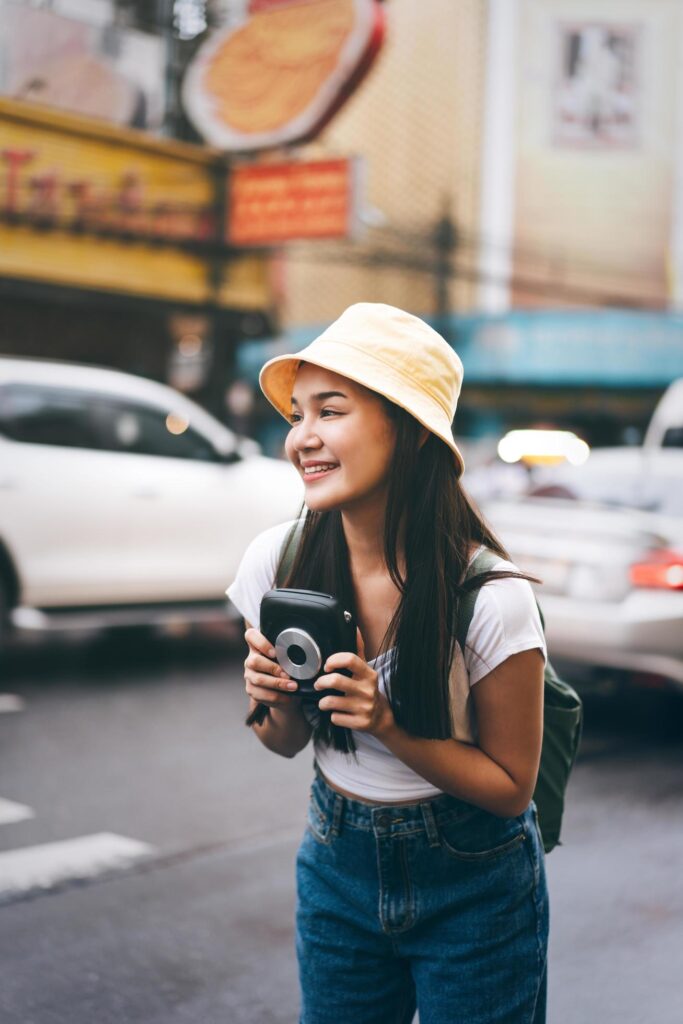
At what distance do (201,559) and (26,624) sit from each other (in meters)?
1.48

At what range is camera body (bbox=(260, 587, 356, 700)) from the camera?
5.76 feet

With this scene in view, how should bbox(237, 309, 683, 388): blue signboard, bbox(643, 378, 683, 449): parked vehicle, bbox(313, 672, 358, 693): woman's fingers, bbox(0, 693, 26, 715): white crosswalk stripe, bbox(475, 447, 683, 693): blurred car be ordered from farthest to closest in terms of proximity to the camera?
bbox(237, 309, 683, 388): blue signboard < bbox(643, 378, 683, 449): parked vehicle < bbox(0, 693, 26, 715): white crosswalk stripe < bbox(475, 447, 683, 693): blurred car < bbox(313, 672, 358, 693): woman's fingers

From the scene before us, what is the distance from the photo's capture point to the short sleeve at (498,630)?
1.86 metres

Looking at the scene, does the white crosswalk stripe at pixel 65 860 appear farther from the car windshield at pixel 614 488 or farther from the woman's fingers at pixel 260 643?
the car windshield at pixel 614 488

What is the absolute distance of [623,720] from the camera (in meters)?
7.19

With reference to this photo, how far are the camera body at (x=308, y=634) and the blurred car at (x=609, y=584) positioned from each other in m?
4.68

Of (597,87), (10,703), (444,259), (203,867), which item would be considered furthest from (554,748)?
(597,87)

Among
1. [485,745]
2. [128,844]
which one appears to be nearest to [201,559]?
[128,844]

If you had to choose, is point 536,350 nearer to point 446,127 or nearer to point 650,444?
point 446,127

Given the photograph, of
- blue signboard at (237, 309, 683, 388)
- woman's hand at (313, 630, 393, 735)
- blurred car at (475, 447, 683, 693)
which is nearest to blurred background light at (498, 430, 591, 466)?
blue signboard at (237, 309, 683, 388)

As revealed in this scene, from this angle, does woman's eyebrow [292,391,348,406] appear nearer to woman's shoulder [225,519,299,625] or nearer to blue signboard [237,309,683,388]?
woman's shoulder [225,519,299,625]

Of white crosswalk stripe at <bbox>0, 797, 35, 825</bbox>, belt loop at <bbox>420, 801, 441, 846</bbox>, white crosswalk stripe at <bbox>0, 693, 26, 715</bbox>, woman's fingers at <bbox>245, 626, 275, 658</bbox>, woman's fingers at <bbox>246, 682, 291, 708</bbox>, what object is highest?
woman's fingers at <bbox>245, 626, 275, 658</bbox>

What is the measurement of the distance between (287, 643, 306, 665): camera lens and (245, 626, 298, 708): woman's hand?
0.03 metres

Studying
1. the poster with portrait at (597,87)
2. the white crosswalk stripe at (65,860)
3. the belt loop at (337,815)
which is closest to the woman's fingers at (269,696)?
the belt loop at (337,815)
